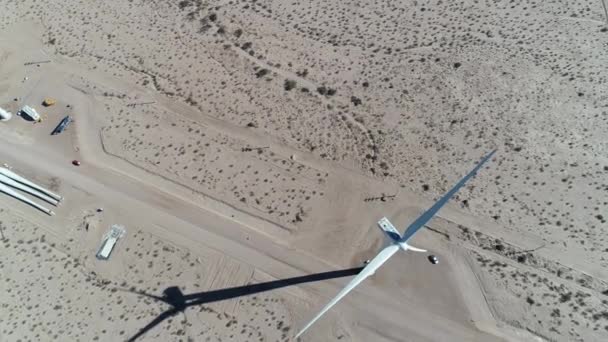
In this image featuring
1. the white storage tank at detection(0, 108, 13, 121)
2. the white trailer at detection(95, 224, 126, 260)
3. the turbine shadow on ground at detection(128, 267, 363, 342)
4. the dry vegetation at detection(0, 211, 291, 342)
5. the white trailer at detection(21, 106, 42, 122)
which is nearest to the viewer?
the dry vegetation at detection(0, 211, 291, 342)

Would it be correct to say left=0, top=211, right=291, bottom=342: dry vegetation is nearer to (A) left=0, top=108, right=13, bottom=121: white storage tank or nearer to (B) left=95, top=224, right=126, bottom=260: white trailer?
(B) left=95, top=224, right=126, bottom=260: white trailer

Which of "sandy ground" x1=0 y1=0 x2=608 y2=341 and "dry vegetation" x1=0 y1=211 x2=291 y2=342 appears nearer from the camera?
"dry vegetation" x1=0 y1=211 x2=291 y2=342

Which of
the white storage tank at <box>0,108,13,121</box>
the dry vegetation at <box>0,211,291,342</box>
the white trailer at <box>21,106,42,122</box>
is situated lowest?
the dry vegetation at <box>0,211,291,342</box>

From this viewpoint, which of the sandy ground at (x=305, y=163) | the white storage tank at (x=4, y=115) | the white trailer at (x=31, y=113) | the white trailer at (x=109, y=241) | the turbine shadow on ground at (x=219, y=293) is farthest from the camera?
the white storage tank at (x=4, y=115)

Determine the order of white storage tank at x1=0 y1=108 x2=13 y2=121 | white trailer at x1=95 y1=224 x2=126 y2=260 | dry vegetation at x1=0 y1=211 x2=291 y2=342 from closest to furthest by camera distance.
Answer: dry vegetation at x1=0 y1=211 x2=291 y2=342, white trailer at x1=95 y1=224 x2=126 y2=260, white storage tank at x1=0 y1=108 x2=13 y2=121

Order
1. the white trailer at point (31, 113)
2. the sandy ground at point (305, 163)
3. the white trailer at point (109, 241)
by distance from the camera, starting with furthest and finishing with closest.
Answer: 1. the white trailer at point (31, 113)
2. the white trailer at point (109, 241)
3. the sandy ground at point (305, 163)

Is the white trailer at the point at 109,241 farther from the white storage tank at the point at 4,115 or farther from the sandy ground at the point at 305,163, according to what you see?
the white storage tank at the point at 4,115

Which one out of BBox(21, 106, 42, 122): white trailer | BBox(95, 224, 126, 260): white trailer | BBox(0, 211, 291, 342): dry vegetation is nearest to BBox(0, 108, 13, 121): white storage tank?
BBox(21, 106, 42, 122): white trailer

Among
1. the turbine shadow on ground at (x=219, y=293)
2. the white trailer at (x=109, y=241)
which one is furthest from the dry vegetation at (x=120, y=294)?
the white trailer at (x=109, y=241)

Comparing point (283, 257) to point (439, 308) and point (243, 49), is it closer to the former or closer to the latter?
point (439, 308)
